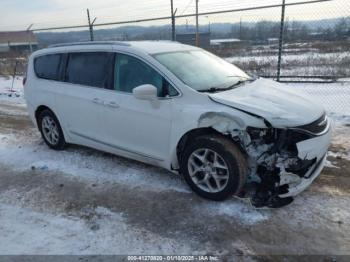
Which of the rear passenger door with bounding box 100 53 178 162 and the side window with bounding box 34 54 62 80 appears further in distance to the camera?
the side window with bounding box 34 54 62 80

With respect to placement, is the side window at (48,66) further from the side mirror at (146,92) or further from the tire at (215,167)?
the tire at (215,167)

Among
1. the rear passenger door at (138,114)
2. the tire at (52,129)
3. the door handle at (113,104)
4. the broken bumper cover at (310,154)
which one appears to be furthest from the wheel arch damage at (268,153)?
the tire at (52,129)

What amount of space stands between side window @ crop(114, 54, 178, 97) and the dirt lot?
4.00 ft

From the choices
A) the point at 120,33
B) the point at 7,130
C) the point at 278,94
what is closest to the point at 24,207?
the point at 278,94

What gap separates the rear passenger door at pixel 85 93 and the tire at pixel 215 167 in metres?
1.57

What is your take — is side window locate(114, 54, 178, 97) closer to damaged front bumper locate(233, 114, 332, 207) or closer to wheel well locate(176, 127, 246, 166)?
wheel well locate(176, 127, 246, 166)

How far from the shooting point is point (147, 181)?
455 cm

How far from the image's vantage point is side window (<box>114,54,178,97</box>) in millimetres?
4113

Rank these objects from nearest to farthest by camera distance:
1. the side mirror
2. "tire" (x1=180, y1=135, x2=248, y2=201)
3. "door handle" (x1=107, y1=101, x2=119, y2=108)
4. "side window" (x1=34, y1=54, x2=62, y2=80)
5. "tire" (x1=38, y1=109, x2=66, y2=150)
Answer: "tire" (x1=180, y1=135, x2=248, y2=201) → the side mirror → "door handle" (x1=107, y1=101, x2=119, y2=108) → "side window" (x1=34, y1=54, x2=62, y2=80) → "tire" (x1=38, y1=109, x2=66, y2=150)

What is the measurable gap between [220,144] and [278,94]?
110 cm

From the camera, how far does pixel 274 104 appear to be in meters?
3.81

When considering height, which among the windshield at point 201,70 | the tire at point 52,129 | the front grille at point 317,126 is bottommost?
the tire at point 52,129

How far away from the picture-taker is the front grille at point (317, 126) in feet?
11.8

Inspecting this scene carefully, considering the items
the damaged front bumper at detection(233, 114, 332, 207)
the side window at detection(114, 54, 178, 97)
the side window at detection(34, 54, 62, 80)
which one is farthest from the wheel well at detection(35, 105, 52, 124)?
the damaged front bumper at detection(233, 114, 332, 207)
